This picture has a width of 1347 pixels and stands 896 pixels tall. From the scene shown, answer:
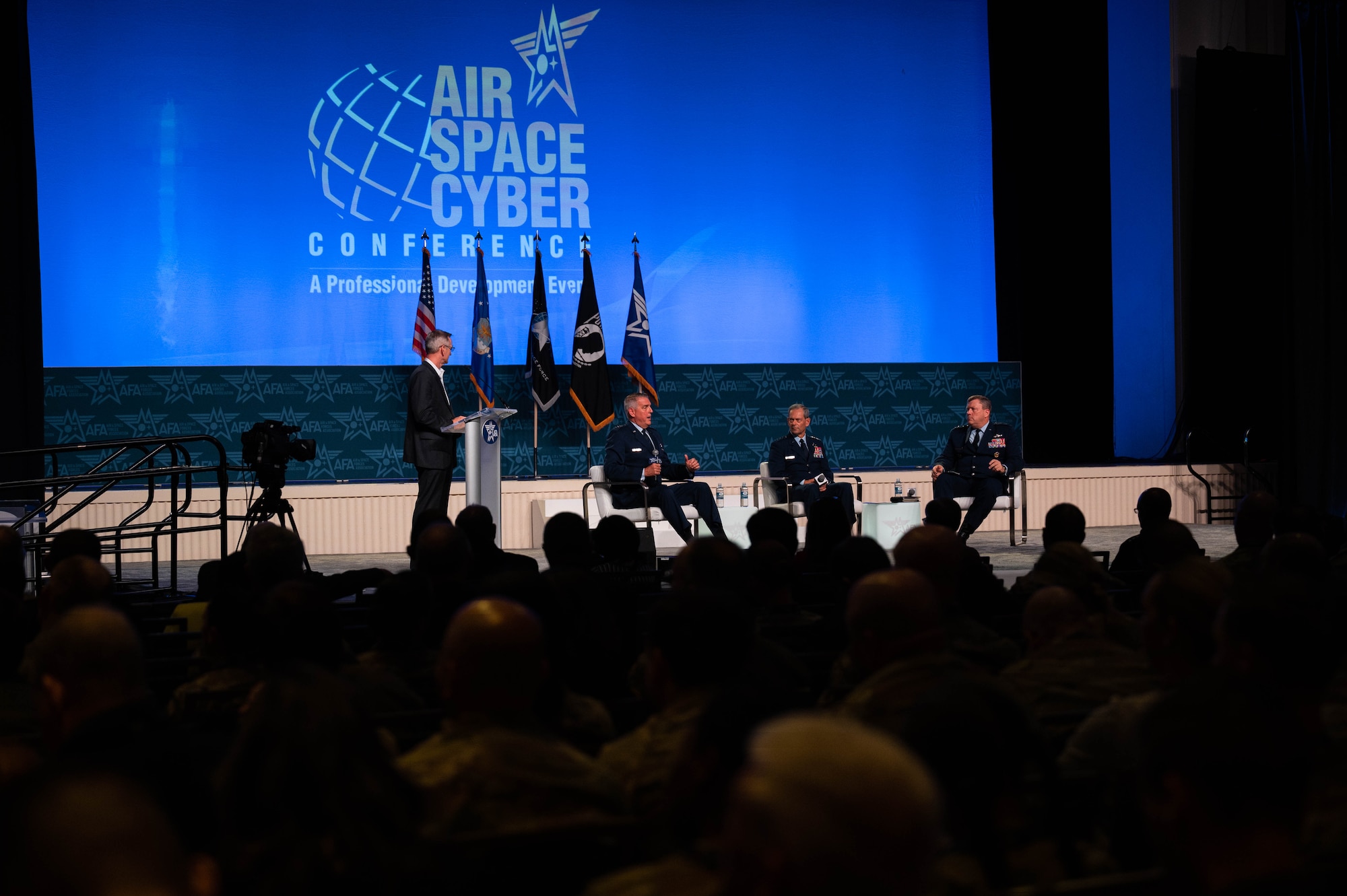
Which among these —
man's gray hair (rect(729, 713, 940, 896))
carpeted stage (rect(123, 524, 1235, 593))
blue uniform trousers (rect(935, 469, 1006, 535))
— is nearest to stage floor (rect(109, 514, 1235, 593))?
carpeted stage (rect(123, 524, 1235, 593))

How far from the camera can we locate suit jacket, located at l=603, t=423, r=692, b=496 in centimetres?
828

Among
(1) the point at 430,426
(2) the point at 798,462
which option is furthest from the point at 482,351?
(2) the point at 798,462

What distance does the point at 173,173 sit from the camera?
9.50 meters

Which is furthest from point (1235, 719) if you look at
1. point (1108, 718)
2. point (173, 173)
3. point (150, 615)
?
point (173, 173)

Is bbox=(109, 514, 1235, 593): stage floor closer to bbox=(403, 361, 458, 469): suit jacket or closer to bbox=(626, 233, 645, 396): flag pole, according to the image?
bbox=(403, 361, 458, 469): suit jacket

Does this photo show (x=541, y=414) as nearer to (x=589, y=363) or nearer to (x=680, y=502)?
(x=589, y=363)

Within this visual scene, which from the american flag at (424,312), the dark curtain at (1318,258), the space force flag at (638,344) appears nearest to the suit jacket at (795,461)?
the space force flag at (638,344)

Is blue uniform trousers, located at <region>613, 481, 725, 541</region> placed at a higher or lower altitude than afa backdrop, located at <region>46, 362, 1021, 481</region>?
Answer: lower

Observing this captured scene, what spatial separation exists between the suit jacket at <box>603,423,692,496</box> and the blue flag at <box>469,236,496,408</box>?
139 centimetres

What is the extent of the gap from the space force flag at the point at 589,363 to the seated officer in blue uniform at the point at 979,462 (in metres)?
2.55

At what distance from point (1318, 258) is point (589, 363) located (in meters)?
5.77

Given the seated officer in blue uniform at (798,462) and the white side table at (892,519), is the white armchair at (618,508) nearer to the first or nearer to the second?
the seated officer in blue uniform at (798,462)

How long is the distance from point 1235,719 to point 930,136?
1006 cm

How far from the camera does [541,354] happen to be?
31.5ft
